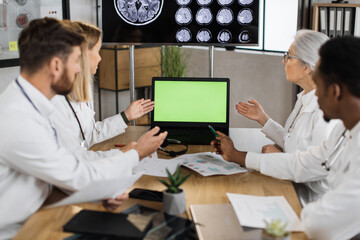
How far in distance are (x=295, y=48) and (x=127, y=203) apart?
4.17 feet

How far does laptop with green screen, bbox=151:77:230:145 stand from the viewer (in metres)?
2.52

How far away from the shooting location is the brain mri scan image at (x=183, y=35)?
321 centimetres

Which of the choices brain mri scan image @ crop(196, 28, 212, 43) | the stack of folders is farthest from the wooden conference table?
the stack of folders

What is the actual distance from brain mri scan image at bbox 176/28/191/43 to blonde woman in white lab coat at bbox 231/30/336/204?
1.10 m

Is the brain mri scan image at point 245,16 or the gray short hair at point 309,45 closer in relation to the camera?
the gray short hair at point 309,45

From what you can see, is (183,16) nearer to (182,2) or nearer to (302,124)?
(182,2)

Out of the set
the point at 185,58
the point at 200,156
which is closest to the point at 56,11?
the point at 185,58

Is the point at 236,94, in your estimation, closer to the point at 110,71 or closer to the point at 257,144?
the point at 110,71

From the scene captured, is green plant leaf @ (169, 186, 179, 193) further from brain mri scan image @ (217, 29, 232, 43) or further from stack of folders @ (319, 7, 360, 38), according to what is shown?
stack of folders @ (319, 7, 360, 38)

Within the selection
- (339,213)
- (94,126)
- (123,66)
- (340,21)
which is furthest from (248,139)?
(123,66)

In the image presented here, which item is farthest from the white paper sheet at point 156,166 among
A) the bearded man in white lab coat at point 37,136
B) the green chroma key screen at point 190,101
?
the green chroma key screen at point 190,101

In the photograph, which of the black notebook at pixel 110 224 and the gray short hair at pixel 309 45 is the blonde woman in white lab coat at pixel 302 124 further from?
the black notebook at pixel 110 224

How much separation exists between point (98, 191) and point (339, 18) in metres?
2.96

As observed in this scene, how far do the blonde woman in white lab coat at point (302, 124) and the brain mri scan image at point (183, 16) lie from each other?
3.68ft
